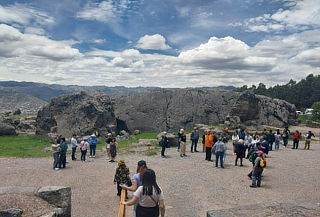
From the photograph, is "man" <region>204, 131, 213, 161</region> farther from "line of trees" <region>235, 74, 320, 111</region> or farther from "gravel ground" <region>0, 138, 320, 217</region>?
"line of trees" <region>235, 74, 320, 111</region>

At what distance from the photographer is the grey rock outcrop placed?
127 feet

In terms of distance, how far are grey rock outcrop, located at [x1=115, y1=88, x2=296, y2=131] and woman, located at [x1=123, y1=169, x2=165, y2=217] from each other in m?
31.5

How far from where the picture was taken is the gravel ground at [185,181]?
1181 cm

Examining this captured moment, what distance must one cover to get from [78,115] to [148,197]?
1069 inches

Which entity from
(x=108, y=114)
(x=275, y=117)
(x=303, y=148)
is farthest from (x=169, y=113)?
(x=303, y=148)

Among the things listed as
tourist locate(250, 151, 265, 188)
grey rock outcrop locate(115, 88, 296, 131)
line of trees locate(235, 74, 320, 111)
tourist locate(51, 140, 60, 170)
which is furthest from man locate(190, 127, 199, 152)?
line of trees locate(235, 74, 320, 111)

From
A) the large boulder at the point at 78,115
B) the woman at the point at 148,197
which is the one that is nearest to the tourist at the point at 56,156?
the woman at the point at 148,197

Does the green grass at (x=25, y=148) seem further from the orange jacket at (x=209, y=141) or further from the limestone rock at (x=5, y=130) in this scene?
the orange jacket at (x=209, y=141)

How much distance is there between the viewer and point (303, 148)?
88.6 ft

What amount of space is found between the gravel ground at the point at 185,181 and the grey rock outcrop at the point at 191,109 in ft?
55.7

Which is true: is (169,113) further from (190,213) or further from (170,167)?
(190,213)

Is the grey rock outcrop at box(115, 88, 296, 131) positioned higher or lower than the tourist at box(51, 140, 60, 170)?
higher

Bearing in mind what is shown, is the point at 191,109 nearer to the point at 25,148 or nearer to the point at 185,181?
the point at 25,148

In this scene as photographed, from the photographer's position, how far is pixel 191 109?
3962 cm
